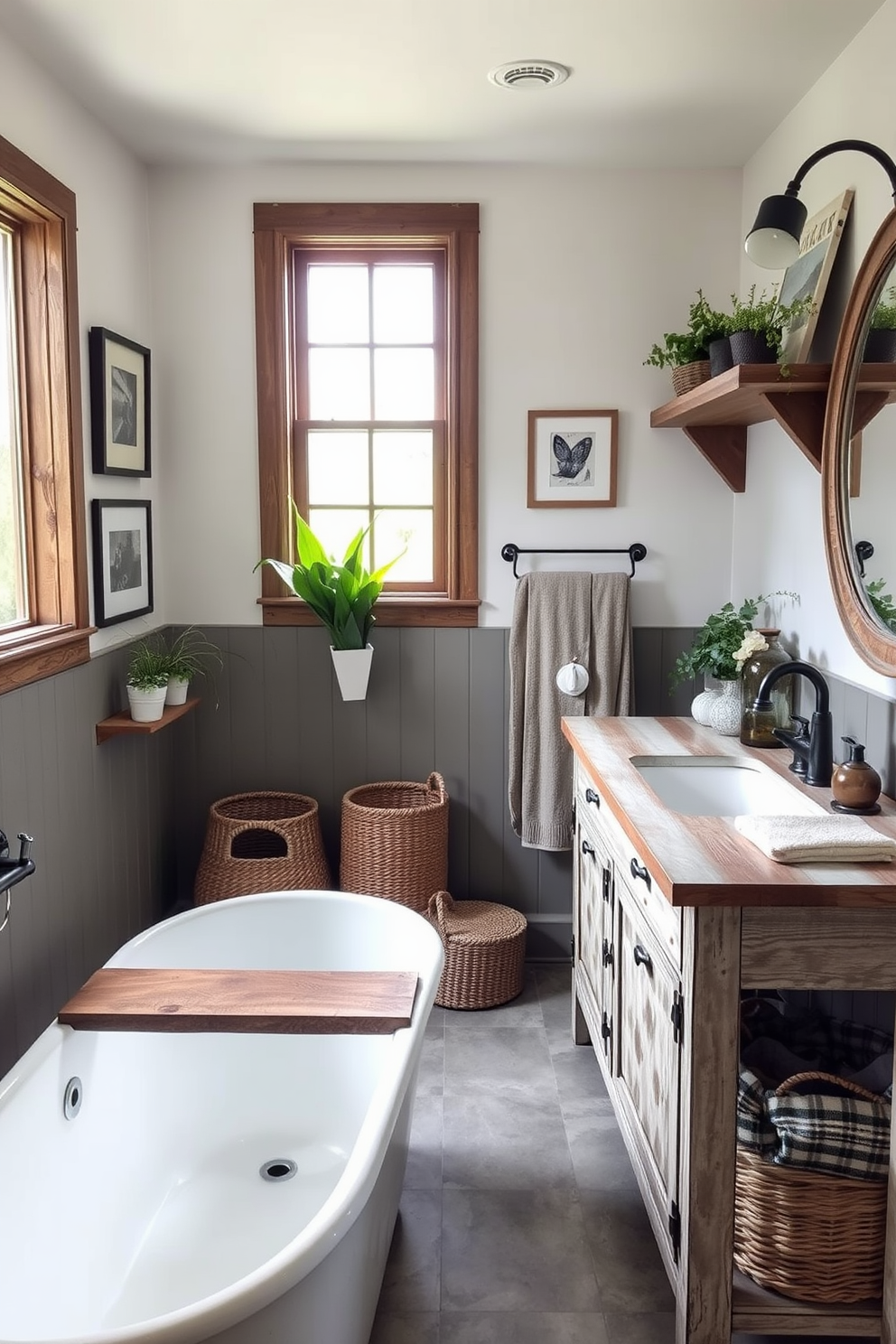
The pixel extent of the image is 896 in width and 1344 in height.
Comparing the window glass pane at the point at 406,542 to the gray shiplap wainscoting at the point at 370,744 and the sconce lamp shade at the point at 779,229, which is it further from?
the sconce lamp shade at the point at 779,229

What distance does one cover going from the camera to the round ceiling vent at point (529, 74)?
9.23 feet

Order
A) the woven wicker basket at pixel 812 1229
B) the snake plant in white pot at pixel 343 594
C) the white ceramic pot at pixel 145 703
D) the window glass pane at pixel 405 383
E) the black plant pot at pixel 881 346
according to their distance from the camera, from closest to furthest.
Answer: the woven wicker basket at pixel 812 1229, the black plant pot at pixel 881 346, the white ceramic pot at pixel 145 703, the snake plant in white pot at pixel 343 594, the window glass pane at pixel 405 383

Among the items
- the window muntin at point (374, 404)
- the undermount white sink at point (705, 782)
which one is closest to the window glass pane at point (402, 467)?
the window muntin at point (374, 404)

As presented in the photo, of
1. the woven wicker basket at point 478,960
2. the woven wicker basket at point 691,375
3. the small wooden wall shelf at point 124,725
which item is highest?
the woven wicker basket at point 691,375

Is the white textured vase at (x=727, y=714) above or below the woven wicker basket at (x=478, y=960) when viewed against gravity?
above

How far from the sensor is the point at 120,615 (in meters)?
3.30

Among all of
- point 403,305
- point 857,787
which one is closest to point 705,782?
point 857,787

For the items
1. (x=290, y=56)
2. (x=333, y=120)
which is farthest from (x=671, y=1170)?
(x=333, y=120)

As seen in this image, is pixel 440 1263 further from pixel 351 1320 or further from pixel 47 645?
pixel 47 645

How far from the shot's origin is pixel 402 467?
381cm

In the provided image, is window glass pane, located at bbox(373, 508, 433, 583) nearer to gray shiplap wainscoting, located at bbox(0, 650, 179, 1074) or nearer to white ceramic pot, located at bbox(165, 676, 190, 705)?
white ceramic pot, located at bbox(165, 676, 190, 705)

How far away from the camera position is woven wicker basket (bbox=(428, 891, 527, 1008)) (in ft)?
11.5

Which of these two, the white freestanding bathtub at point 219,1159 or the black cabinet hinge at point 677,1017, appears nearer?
the white freestanding bathtub at point 219,1159

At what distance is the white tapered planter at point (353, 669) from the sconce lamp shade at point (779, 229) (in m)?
1.74
